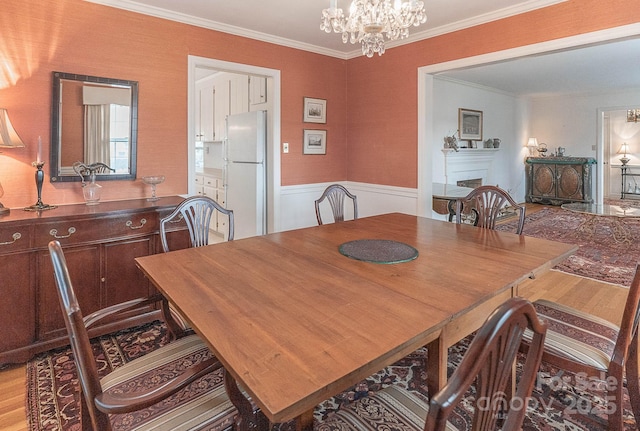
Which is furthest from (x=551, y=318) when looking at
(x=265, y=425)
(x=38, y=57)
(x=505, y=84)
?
(x=505, y=84)

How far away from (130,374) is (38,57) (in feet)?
8.43

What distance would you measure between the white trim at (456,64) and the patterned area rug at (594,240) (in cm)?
188

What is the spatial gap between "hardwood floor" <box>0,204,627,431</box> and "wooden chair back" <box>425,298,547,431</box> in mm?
1623

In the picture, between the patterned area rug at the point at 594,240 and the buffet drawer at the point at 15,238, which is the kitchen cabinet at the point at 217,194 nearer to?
the buffet drawer at the point at 15,238

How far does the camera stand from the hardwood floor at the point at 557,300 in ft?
5.98

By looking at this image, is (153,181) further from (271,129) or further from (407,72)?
(407,72)

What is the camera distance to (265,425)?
162 cm

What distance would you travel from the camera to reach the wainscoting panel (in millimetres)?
4082

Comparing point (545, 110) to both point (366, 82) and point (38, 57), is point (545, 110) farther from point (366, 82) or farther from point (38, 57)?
point (38, 57)

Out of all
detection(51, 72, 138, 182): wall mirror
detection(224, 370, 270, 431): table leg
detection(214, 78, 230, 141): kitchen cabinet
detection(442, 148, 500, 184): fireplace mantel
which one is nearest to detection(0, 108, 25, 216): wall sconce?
detection(51, 72, 138, 182): wall mirror

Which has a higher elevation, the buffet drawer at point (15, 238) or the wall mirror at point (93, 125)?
the wall mirror at point (93, 125)

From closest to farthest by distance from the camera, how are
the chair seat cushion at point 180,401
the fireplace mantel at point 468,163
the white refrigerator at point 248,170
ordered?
the chair seat cushion at point 180,401 < the white refrigerator at point 248,170 < the fireplace mantel at point 468,163

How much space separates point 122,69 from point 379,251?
8.63 ft

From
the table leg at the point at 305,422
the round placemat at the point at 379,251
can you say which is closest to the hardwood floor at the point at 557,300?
the round placemat at the point at 379,251
